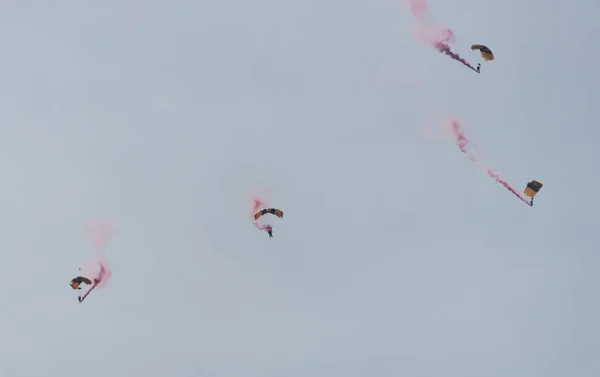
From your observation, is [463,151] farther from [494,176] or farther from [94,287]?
[94,287]

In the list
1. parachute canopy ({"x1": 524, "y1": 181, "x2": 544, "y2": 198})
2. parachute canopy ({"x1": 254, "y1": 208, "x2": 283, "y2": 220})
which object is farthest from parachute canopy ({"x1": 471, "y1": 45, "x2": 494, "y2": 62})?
parachute canopy ({"x1": 254, "y1": 208, "x2": 283, "y2": 220})

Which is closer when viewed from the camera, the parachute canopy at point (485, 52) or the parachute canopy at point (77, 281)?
the parachute canopy at point (77, 281)

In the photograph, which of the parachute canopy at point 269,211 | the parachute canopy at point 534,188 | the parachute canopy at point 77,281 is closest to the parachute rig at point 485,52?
the parachute canopy at point 534,188

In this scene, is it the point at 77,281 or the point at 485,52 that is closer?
the point at 77,281

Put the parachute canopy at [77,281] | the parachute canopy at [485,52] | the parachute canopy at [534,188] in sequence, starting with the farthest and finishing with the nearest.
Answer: the parachute canopy at [485,52] → the parachute canopy at [534,188] → the parachute canopy at [77,281]

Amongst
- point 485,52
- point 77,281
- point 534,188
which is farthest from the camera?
point 485,52

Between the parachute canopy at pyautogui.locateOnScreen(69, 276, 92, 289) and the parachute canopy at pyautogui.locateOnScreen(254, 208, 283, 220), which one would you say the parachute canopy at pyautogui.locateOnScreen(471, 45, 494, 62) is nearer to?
the parachute canopy at pyautogui.locateOnScreen(254, 208, 283, 220)

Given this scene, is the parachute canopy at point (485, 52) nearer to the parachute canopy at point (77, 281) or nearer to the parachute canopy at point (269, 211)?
the parachute canopy at point (269, 211)

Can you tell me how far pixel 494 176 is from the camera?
375ft

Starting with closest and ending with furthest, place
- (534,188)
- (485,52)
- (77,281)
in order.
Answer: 1. (77,281)
2. (534,188)
3. (485,52)

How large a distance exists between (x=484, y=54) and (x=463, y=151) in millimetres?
8910

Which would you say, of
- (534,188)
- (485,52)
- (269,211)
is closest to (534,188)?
(534,188)

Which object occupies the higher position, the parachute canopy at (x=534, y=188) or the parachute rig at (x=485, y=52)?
the parachute rig at (x=485, y=52)

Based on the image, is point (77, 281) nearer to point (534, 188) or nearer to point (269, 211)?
point (269, 211)
